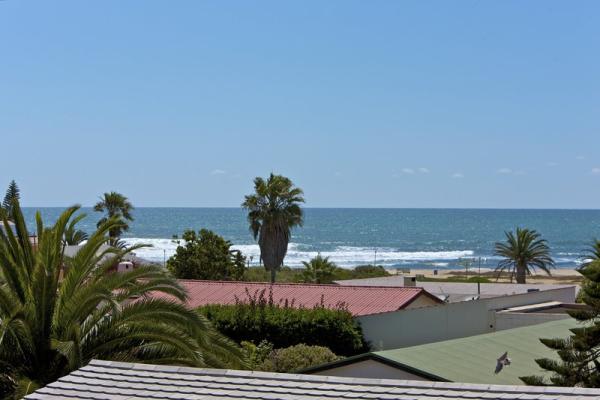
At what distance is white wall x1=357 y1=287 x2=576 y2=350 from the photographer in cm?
2959

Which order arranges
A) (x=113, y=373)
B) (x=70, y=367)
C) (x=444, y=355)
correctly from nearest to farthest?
(x=113, y=373), (x=70, y=367), (x=444, y=355)

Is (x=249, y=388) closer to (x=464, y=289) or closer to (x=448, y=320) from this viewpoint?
(x=448, y=320)

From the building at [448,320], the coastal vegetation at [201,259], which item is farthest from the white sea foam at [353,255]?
the building at [448,320]

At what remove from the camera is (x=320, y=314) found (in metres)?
29.1

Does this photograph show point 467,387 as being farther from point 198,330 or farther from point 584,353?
point 584,353

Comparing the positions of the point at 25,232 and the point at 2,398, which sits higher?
the point at 25,232

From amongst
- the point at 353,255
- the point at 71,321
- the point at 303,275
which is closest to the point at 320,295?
the point at 71,321

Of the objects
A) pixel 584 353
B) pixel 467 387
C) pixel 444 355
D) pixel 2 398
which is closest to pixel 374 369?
pixel 444 355

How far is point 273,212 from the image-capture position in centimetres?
5634

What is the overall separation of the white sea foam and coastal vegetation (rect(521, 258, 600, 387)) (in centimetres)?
10249

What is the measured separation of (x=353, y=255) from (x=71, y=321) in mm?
127712

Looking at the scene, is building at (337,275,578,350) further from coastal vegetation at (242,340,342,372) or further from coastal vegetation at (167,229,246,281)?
coastal vegetation at (167,229,246,281)

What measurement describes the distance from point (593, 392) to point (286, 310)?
67.7ft

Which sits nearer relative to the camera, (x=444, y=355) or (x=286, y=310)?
(x=444, y=355)
